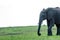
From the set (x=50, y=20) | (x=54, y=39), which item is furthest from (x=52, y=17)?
(x=54, y=39)

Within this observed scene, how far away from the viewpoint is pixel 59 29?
64.4 ft

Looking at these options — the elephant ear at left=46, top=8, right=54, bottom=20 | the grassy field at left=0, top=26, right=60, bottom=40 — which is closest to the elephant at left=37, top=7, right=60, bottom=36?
the elephant ear at left=46, top=8, right=54, bottom=20

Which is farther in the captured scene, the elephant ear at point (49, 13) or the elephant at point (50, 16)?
the elephant ear at point (49, 13)

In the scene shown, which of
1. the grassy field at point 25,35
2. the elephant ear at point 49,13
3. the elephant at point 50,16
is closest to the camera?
the grassy field at point 25,35

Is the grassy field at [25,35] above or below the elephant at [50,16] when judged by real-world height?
below

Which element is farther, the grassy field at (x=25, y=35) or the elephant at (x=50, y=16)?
the elephant at (x=50, y=16)

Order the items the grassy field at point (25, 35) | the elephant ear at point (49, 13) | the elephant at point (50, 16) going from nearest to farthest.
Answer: the grassy field at point (25, 35) < the elephant at point (50, 16) < the elephant ear at point (49, 13)

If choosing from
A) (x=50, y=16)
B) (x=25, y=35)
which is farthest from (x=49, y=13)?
(x=25, y=35)

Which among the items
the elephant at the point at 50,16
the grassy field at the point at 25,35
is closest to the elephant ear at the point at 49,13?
the elephant at the point at 50,16

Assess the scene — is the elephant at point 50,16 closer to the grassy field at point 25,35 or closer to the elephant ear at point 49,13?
the elephant ear at point 49,13

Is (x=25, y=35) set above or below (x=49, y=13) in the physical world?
below

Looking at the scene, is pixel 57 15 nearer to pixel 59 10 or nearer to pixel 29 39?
pixel 59 10

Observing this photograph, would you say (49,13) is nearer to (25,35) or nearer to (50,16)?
(50,16)

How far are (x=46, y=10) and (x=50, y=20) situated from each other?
1.96ft
